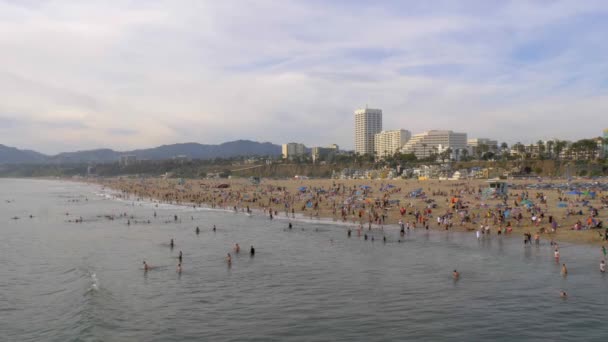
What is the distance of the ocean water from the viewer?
17172mm

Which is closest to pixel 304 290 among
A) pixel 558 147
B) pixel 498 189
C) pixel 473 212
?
pixel 473 212

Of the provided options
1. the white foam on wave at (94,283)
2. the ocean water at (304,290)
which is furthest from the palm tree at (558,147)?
the white foam on wave at (94,283)

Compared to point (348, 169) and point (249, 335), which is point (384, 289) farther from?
point (348, 169)

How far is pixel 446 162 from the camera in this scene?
128875 millimetres

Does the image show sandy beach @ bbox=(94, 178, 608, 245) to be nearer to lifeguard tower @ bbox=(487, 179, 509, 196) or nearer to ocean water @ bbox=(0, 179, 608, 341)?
lifeguard tower @ bbox=(487, 179, 509, 196)

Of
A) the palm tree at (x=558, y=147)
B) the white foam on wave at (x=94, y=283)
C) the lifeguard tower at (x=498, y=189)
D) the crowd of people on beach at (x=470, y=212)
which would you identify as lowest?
the white foam on wave at (x=94, y=283)

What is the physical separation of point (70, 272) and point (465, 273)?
21.4 metres

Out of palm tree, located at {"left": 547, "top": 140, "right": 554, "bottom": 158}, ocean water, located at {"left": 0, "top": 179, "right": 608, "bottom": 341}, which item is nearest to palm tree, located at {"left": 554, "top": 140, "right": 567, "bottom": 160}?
palm tree, located at {"left": 547, "top": 140, "right": 554, "bottom": 158}

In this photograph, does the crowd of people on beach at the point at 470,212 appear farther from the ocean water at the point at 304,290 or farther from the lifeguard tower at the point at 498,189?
the ocean water at the point at 304,290

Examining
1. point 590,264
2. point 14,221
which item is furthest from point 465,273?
point 14,221

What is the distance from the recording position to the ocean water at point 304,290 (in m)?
17.2

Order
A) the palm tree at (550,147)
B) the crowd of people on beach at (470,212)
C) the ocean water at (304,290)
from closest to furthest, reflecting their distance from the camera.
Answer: the ocean water at (304,290), the crowd of people on beach at (470,212), the palm tree at (550,147)

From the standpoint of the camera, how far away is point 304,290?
22.0 metres

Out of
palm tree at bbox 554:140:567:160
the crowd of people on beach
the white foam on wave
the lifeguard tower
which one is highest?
palm tree at bbox 554:140:567:160
